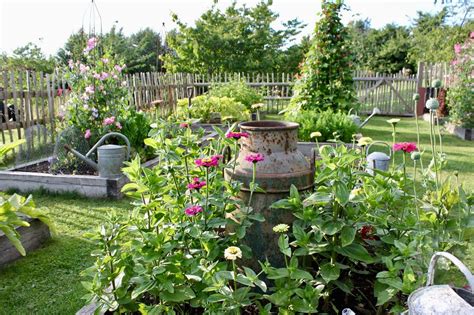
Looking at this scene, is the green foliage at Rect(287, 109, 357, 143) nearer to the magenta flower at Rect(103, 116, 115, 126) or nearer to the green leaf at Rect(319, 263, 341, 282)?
the magenta flower at Rect(103, 116, 115, 126)

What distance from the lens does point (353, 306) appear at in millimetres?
2031

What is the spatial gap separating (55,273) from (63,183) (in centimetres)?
188

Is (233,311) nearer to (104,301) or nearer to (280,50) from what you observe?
(104,301)

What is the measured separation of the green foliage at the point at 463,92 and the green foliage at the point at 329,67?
2.58m

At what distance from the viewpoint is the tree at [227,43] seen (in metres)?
17.1

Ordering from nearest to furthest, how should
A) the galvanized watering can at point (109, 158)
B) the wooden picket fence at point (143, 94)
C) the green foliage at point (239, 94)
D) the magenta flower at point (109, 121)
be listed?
the galvanized watering can at point (109, 158), the magenta flower at point (109, 121), the wooden picket fence at point (143, 94), the green foliage at point (239, 94)

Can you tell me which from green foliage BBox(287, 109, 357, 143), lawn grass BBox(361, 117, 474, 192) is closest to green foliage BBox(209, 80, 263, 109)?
lawn grass BBox(361, 117, 474, 192)

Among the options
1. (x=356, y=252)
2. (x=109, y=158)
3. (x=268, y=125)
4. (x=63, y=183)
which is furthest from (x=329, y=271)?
(x=63, y=183)

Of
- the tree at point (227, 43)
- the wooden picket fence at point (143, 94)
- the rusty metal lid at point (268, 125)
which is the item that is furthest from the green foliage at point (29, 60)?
the rusty metal lid at point (268, 125)

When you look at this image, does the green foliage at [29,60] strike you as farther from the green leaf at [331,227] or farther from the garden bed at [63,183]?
the green leaf at [331,227]

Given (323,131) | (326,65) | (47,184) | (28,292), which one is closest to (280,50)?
(326,65)

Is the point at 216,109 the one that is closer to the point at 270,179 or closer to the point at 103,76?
the point at 103,76

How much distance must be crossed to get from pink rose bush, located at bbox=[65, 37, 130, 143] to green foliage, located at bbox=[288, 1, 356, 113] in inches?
134

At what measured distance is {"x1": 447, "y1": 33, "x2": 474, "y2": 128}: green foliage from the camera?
8.09 meters
